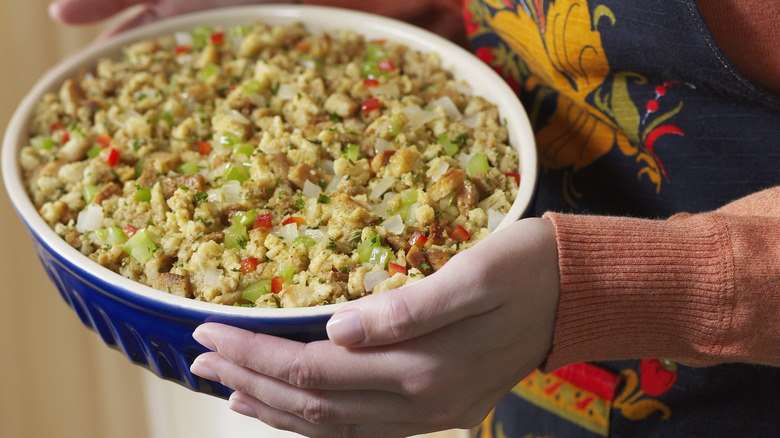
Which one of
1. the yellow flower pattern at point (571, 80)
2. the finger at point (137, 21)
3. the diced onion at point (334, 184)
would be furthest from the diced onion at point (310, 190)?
the finger at point (137, 21)

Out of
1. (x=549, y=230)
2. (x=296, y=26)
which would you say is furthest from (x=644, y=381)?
(x=296, y=26)

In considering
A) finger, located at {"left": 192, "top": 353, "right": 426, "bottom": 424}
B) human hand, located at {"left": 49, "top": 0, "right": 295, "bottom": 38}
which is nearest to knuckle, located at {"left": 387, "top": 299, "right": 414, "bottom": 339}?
finger, located at {"left": 192, "top": 353, "right": 426, "bottom": 424}

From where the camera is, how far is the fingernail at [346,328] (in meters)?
0.65

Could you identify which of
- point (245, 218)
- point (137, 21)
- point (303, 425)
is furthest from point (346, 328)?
point (137, 21)

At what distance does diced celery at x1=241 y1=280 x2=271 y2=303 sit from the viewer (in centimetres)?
78

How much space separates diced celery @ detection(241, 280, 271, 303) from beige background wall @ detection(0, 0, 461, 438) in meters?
1.26

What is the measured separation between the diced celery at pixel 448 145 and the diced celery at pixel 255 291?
0.96 ft

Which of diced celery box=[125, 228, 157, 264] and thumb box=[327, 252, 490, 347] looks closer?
thumb box=[327, 252, 490, 347]

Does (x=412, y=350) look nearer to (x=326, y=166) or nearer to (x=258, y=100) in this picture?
(x=326, y=166)

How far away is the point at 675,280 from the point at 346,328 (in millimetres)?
326

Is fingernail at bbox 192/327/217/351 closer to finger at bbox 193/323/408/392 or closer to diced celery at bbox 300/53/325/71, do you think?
finger at bbox 193/323/408/392

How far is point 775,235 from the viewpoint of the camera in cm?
75

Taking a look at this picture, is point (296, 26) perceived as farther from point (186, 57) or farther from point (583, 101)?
point (583, 101)

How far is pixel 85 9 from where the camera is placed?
124 cm
